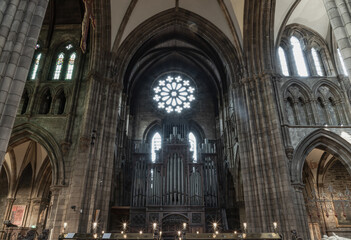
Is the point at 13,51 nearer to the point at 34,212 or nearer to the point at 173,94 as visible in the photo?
the point at 34,212

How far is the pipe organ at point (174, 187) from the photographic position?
1878 cm

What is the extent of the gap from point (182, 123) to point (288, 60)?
31.8 feet

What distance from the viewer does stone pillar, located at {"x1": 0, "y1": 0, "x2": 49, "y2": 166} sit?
670 centimetres

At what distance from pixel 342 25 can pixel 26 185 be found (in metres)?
20.1

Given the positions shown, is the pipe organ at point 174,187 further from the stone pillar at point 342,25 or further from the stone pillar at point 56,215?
the stone pillar at point 342,25

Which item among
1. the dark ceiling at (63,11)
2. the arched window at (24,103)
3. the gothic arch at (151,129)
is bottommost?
the arched window at (24,103)

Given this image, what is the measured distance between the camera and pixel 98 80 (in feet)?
53.6

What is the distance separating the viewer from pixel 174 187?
1962cm

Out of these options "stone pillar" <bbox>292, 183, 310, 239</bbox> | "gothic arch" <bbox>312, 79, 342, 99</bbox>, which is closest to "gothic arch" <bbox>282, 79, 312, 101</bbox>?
"gothic arch" <bbox>312, 79, 342, 99</bbox>

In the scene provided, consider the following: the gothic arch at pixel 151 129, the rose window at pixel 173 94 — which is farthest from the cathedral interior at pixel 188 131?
the rose window at pixel 173 94

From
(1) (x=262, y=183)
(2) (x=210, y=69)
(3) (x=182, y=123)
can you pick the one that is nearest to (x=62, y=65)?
(3) (x=182, y=123)

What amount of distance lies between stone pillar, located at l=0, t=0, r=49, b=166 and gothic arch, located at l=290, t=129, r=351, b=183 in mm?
12163

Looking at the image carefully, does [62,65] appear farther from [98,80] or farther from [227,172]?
[227,172]

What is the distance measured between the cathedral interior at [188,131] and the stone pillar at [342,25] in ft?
17.3
